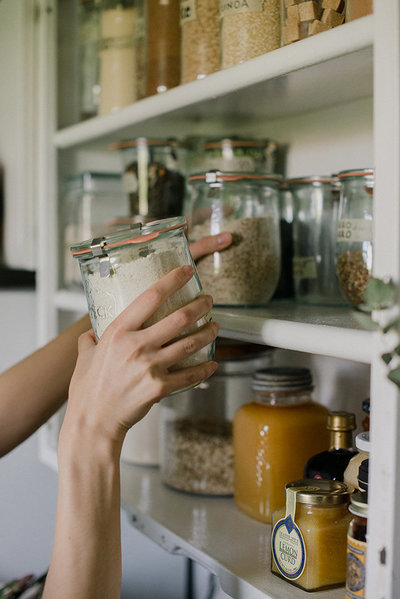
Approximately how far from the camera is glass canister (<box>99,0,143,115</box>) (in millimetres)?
1179

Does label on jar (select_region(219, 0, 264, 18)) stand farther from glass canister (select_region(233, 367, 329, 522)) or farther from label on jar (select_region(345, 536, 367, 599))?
label on jar (select_region(345, 536, 367, 599))

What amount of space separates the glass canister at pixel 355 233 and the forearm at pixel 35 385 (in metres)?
0.45

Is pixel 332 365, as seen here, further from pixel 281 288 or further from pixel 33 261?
pixel 33 261

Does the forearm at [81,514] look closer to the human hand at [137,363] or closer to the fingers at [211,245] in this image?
the human hand at [137,363]

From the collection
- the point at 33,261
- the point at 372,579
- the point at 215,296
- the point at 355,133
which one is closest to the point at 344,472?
the point at 372,579

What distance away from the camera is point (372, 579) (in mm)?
626

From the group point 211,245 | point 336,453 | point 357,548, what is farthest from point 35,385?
point 357,548

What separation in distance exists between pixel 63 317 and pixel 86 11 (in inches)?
24.9

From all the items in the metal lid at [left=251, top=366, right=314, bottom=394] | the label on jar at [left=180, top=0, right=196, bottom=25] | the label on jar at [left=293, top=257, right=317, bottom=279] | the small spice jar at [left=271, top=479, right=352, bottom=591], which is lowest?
the small spice jar at [left=271, top=479, right=352, bottom=591]

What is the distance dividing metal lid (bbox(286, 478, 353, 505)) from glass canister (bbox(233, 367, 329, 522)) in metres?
0.16

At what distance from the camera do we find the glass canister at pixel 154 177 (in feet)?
3.87

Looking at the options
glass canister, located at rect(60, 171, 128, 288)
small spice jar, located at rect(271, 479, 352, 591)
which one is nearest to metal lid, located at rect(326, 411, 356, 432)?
small spice jar, located at rect(271, 479, 352, 591)

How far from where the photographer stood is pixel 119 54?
1.20 meters

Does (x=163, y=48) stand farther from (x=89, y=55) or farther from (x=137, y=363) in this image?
(x=137, y=363)
